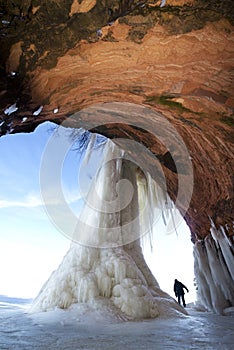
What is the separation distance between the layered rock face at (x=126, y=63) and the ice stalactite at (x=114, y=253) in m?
2.48

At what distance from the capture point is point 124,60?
6.89ft

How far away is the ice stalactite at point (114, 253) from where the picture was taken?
425cm

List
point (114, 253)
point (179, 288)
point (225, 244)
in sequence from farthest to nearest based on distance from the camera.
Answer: point (179, 288) → point (114, 253) → point (225, 244)

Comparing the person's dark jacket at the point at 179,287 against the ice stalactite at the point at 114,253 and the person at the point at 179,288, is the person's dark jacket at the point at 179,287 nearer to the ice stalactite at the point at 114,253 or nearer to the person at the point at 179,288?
the person at the point at 179,288

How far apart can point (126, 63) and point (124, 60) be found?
45 mm

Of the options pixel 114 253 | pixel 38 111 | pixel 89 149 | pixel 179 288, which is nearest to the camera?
pixel 38 111

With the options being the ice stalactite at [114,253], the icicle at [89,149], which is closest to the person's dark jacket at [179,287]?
the ice stalactite at [114,253]

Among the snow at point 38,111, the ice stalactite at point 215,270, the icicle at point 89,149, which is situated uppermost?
the icicle at point 89,149

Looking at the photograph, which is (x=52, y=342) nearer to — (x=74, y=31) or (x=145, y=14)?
(x=74, y=31)

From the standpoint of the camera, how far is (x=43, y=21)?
1586 mm

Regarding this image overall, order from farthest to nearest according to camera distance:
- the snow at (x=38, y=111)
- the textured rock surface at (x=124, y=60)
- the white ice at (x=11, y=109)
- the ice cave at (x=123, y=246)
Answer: the ice cave at (x=123, y=246), the snow at (x=38, y=111), the white ice at (x=11, y=109), the textured rock surface at (x=124, y=60)

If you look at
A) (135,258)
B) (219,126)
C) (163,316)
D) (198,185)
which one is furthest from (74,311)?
(219,126)

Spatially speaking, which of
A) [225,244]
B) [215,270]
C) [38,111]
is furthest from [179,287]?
[38,111]

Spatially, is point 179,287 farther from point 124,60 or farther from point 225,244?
point 124,60
